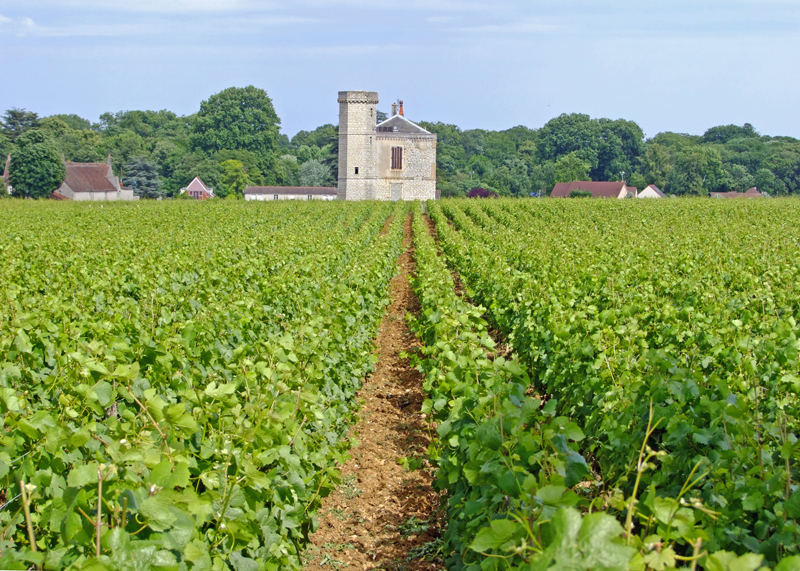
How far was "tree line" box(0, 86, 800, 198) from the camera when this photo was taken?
90500 mm

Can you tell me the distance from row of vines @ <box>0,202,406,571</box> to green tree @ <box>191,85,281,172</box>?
93585mm

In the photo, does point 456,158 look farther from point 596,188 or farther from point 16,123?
point 16,123

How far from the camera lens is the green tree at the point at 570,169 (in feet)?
311

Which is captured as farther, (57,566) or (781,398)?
(781,398)

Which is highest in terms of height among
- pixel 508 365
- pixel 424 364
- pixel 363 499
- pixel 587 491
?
pixel 508 365

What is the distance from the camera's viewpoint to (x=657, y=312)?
7414mm

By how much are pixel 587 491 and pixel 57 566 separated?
3.37 meters

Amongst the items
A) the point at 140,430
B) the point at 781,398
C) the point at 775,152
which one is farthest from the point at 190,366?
the point at 775,152

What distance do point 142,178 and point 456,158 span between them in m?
56.2

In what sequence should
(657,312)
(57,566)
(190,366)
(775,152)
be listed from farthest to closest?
(775,152), (657,312), (190,366), (57,566)

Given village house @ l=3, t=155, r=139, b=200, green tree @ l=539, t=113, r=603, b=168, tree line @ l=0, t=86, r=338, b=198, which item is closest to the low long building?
tree line @ l=0, t=86, r=338, b=198

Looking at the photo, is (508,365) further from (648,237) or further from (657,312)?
(648,237)

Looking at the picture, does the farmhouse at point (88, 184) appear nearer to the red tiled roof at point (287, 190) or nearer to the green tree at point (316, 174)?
the red tiled roof at point (287, 190)

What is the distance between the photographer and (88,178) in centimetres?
7262
